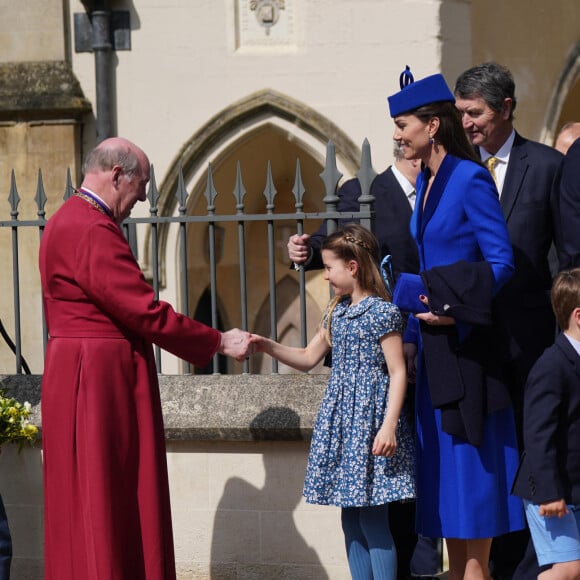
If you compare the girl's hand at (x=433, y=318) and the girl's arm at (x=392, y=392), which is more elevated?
the girl's hand at (x=433, y=318)

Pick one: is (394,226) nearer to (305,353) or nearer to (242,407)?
(305,353)

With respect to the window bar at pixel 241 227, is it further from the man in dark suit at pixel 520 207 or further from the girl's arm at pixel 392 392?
the man in dark suit at pixel 520 207

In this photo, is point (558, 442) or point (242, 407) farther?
point (242, 407)

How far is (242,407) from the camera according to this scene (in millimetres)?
6379

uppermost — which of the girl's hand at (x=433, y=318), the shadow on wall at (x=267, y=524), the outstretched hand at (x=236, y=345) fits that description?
the girl's hand at (x=433, y=318)

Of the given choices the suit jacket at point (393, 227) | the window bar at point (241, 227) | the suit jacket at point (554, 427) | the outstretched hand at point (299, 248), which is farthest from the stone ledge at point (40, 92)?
the suit jacket at point (554, 427)

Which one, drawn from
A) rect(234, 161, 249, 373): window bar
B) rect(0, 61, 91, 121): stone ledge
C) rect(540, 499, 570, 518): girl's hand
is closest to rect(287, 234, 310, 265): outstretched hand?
rect(234, 161, 249, 373): window bar

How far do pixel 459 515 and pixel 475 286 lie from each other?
807 mm

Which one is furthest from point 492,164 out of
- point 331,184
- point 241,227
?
point 241,227

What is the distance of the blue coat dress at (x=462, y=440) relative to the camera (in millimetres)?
4984

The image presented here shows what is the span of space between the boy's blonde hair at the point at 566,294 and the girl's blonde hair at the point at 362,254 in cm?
73

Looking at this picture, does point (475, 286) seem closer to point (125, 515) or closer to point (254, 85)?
point (125, 515)

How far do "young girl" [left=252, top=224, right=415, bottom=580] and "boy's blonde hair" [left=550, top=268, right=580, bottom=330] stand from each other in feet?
2.07

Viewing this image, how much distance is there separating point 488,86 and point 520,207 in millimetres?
478
